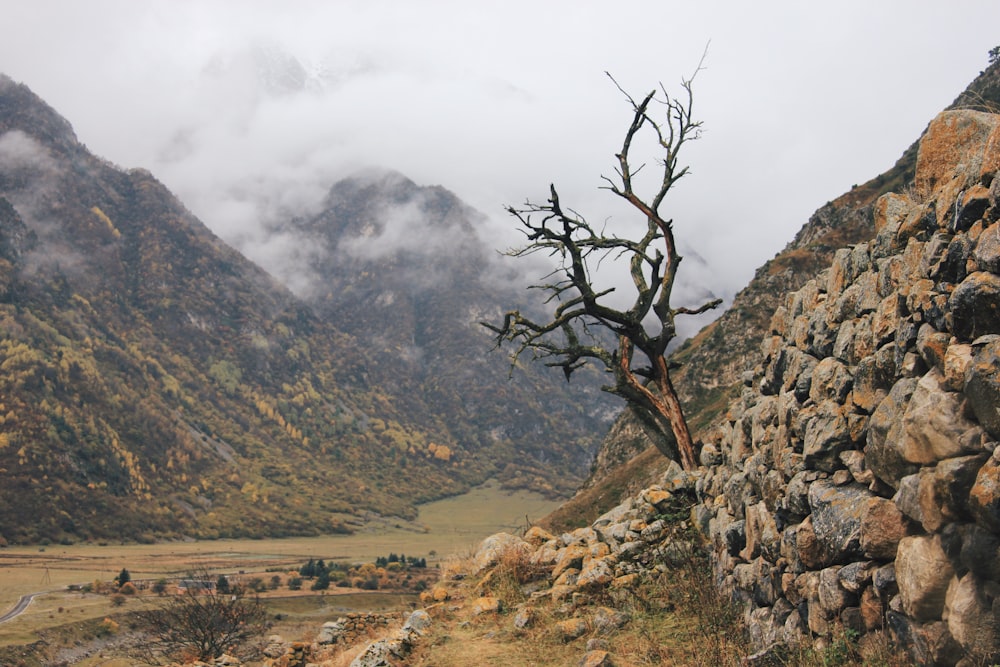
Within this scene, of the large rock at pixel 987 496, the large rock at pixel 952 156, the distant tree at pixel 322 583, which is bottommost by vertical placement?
the distant tree at pixel 322 583

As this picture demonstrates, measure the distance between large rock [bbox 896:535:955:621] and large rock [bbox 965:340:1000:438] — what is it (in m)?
1.00

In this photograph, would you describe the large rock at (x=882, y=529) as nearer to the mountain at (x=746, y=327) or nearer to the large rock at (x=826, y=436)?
the large rock at (x=826, y=436)

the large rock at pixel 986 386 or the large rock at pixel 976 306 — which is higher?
the large rock at pixel 976 306

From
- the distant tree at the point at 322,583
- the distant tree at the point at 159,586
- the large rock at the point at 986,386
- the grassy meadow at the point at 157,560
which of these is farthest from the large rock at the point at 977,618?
the distant tree at the point at 322,583

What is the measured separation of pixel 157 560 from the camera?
127m

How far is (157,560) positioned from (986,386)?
476 feet

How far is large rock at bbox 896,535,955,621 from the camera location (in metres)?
5.14

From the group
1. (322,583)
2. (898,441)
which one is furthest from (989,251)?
(322,583)

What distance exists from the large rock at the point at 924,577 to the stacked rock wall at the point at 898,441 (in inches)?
0.4

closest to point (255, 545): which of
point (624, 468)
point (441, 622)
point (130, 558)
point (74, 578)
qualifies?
point (130, 558)

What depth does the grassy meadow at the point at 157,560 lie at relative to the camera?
81.9 metres

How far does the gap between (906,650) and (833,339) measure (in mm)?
3410

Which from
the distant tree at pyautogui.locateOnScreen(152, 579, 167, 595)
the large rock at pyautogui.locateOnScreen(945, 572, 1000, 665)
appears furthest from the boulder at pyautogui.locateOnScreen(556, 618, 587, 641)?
the distant tree at pyautogui.locateOnScreen(152, 579, 167, 595)

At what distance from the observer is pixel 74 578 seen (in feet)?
338
